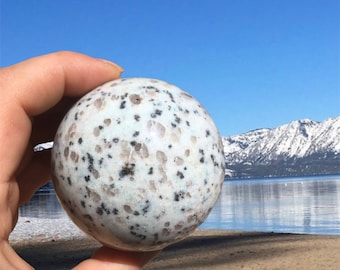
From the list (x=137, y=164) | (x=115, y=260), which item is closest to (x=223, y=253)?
(x=115, y=260)

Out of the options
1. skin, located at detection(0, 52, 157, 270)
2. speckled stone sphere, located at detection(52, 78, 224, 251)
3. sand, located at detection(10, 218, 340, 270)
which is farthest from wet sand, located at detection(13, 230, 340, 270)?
speckled stone sphere, located at detection(52, 78, 224, 251)

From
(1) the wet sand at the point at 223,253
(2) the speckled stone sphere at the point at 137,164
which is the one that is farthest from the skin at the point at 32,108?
(1) the wet sand at the point at 223,253

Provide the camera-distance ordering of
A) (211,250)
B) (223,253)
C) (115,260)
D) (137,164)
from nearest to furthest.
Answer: (137,164)
(115,260)
(223,253)
(211,250)

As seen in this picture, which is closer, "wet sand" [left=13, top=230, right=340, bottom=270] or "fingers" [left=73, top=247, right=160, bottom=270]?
"fingers" [left=73, top=247, right=160, bottom=270]

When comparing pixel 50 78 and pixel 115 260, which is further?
pixel 115 260

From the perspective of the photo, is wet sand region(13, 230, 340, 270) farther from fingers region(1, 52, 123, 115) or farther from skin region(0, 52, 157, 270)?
fingers region(1, 52, 123, 115)

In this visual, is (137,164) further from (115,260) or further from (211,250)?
(211,250)

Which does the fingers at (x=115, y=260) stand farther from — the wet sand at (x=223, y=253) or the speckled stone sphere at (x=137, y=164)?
the wet sand at (x=223, y=253)

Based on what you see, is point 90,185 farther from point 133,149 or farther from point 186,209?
point 186,209
